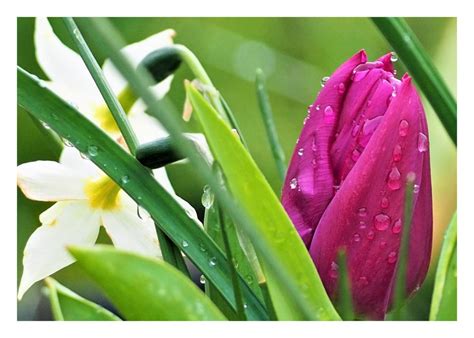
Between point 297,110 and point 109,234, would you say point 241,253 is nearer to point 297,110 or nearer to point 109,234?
point 109,234

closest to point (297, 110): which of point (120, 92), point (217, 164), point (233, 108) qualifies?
point (233, 108)

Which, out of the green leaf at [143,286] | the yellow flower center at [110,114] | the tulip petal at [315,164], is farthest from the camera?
the yellow flower center at [110,114]

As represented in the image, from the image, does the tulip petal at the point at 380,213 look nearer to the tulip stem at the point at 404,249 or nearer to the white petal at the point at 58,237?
the tulip stem at the point at 404,249

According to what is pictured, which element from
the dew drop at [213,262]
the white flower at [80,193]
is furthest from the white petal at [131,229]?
the dew drop at [213,262]

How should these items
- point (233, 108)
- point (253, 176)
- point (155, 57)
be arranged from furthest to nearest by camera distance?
point (233, 108), point (155, 57), point (253, 176)

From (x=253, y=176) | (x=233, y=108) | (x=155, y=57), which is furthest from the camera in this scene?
(x=233, y=108)
